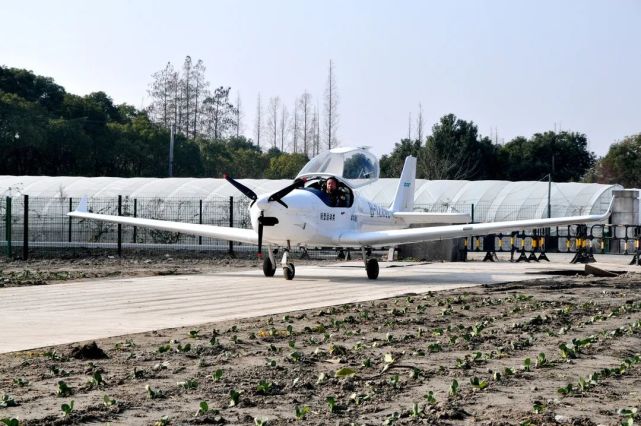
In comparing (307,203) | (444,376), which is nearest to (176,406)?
(444,376)

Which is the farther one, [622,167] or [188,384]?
[622,167]

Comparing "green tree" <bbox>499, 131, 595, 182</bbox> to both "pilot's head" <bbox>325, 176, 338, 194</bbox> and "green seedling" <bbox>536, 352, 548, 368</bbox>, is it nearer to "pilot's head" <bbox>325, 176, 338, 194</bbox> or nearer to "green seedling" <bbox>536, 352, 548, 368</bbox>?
"pilot's head" <bbox>325, 176, 338, 194</bbox>

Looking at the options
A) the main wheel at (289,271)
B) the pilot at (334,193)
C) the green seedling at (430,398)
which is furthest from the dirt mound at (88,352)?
the pilot at (334,193)

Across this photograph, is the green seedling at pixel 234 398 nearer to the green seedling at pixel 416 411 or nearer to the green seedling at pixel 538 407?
the green seedling at pixel 416 411

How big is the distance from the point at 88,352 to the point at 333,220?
13.4 metres

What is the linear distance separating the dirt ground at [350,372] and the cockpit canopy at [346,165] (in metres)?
9.82

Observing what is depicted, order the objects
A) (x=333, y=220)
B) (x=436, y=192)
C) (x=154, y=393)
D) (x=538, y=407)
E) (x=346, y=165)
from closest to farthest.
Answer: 1. (x=538, y=407)
2. (x=154, y=393)
3. (x=333, y=220)
4. (x=346, y=165)
5. (x=436, y=192)

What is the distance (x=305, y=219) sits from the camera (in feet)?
72.1

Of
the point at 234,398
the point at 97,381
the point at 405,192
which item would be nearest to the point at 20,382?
the point at 97,381

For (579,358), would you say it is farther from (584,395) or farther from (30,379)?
(30,379)

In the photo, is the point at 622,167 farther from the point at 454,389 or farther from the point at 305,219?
the point at 454,389

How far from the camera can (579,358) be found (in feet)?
32.1

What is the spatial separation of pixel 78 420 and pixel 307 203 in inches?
617

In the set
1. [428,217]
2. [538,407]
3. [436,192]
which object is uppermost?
[436,192]
